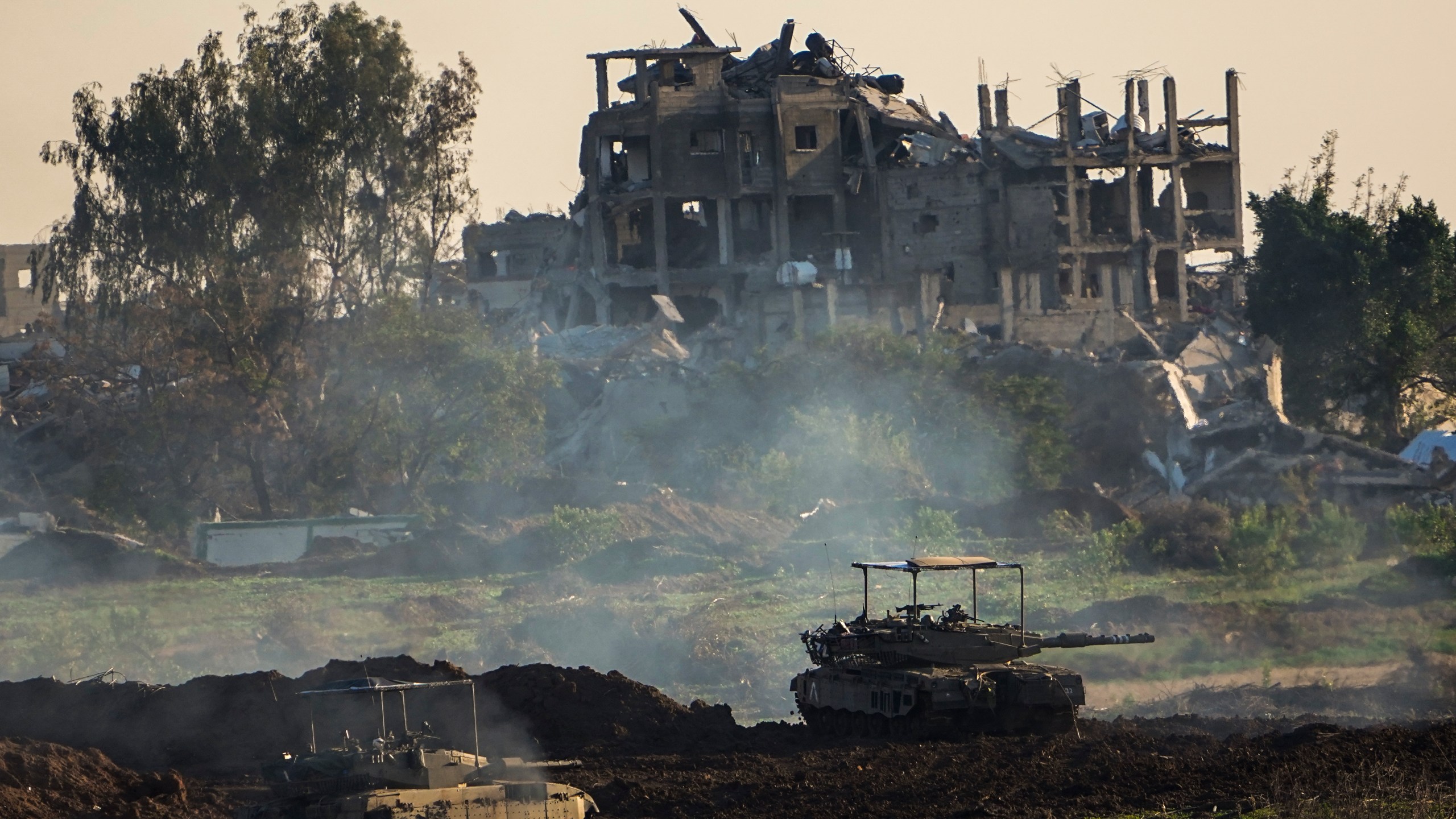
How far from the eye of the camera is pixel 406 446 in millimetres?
49531

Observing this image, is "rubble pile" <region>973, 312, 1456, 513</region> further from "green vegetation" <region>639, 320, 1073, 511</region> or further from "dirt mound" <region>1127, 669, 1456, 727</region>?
"dirt mound" <region>1127, 669, 1456, 727</region>

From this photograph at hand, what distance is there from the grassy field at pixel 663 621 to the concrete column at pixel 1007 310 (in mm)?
20286

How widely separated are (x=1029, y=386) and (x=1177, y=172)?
18011 mm

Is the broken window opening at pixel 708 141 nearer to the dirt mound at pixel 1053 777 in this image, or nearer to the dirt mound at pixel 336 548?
the dirt mound at pixel 336 548

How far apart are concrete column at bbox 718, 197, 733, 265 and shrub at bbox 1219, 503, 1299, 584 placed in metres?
29.5

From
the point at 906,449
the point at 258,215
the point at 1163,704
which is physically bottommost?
the point at 1163,704

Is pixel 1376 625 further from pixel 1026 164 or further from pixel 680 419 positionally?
pixel 1026 164

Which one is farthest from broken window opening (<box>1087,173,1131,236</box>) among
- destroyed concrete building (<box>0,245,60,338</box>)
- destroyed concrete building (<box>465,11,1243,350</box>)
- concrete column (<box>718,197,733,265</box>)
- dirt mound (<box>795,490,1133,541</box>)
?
destroyed concrete building (<box>0,245,60,338</box>)

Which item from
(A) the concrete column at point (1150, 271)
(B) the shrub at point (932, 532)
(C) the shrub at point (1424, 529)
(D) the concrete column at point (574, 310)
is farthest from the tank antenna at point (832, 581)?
(A) the concrete column at point (1150, 271)

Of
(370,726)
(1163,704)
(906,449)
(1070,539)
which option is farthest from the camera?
(906,449)

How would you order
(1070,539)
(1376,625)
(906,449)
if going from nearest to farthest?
1. (1376,625)
2. (1070,539)
3. (906,449)

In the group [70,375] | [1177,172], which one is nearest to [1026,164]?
[1177,172]

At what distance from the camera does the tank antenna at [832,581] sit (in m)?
32.9

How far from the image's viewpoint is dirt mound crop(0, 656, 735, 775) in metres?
21.3
